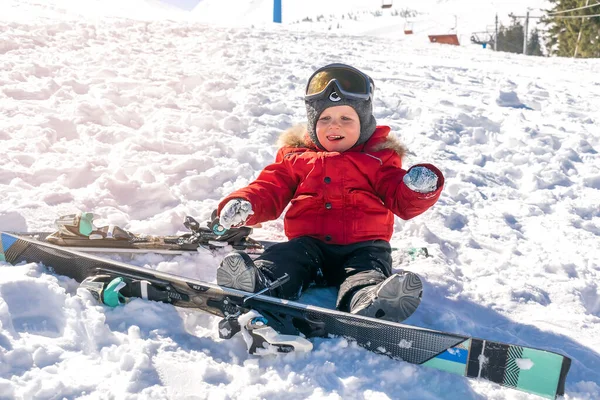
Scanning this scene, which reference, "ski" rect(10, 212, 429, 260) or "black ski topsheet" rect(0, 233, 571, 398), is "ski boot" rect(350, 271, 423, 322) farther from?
"ski" rect(10, 212, 429, 260)

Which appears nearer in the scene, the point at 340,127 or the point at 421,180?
the point at 421,180

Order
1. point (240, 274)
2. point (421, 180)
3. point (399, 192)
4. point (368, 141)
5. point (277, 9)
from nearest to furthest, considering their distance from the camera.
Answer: point (240, 274) → point (421, 180) → point (399, 192) → point (368, 141) → point (277, 9)

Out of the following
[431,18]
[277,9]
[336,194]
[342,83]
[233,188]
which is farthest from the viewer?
[431,18]

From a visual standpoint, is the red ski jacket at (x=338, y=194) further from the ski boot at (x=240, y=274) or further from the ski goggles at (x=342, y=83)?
the ski boot at (x=240, y=274)

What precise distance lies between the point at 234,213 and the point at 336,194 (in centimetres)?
68

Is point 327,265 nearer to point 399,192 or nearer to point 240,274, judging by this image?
point 399,192

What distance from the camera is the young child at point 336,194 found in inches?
120

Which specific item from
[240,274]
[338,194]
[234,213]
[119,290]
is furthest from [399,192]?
[119,290]

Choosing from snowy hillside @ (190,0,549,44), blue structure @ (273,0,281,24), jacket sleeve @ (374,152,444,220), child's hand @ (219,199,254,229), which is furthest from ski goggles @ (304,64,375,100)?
snowy hillside @ (190,0,549,44)

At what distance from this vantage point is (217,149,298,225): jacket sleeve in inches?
131

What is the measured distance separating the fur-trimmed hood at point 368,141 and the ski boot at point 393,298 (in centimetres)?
120

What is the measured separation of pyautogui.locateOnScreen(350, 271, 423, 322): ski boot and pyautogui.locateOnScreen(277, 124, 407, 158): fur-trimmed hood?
1.20m

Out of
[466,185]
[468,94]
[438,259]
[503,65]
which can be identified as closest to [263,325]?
[438,259]

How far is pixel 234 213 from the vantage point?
309 cm
